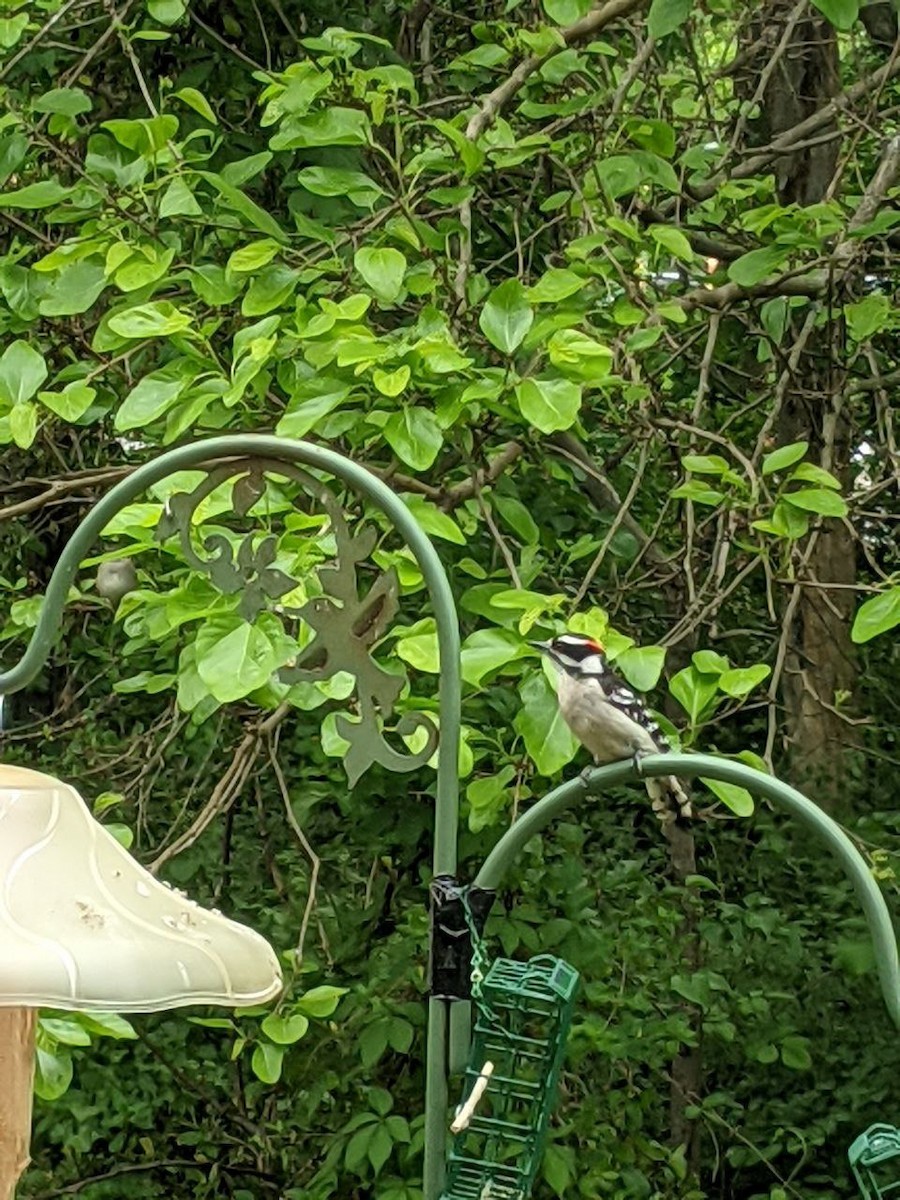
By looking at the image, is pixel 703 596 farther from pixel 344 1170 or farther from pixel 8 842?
pixel 8 842

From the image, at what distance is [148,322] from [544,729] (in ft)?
2.89

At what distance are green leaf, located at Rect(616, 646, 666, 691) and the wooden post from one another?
3.03 feet

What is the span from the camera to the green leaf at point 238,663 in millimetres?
2186

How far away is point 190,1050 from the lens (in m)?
4.43

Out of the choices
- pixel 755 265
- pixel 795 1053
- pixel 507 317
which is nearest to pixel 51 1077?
pixel 507 317

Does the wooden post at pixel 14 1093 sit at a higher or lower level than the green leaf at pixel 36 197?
lower

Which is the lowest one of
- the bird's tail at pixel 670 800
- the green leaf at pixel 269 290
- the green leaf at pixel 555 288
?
the bird's tail at pixel 670 800

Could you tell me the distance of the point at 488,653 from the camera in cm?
228

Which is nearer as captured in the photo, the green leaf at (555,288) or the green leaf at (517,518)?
the green leaf at (555,288)

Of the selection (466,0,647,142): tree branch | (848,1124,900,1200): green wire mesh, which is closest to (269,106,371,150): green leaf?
(466,0,647,142): tree branch

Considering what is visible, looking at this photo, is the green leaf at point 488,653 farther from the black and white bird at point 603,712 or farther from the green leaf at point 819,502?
the green leaf at point 819,502

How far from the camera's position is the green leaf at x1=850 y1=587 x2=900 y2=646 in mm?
2277

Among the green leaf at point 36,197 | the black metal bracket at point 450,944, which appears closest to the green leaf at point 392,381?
the green leaf at point 36,197

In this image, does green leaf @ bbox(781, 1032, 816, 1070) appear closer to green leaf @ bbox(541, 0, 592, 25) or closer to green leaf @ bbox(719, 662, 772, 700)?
green leaf @ bbox(719, 662, 772, 700)
